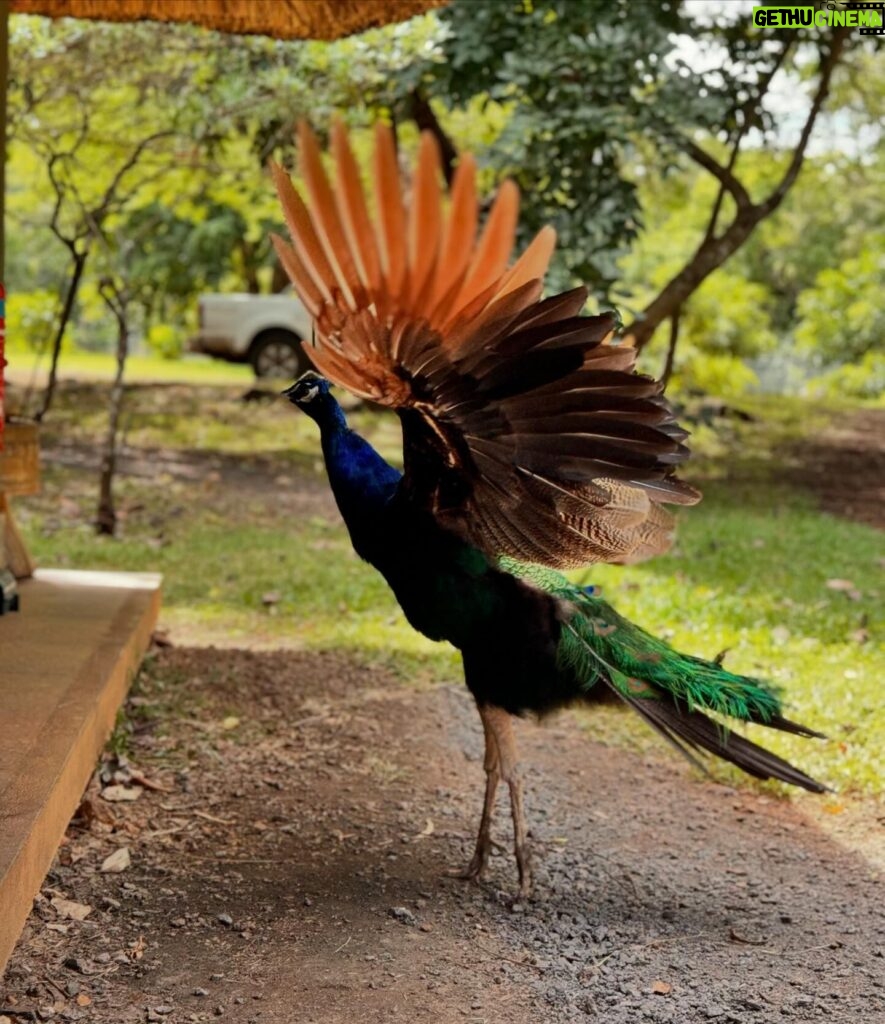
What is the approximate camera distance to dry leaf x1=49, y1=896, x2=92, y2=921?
3598 mm

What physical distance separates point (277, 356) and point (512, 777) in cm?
1571

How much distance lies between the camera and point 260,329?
19.2m

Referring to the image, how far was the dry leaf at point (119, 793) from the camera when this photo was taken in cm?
451

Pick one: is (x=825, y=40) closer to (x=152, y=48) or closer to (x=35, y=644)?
(x=152, y=48)

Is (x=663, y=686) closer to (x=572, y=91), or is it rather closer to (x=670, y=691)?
(x=670, y=691)

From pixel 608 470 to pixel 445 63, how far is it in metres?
6.31

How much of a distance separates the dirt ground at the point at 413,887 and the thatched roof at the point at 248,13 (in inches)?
128

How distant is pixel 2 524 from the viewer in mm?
6016

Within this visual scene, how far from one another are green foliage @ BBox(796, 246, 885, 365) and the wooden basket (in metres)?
17.8

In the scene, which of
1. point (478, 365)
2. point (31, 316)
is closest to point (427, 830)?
point (478, 365)

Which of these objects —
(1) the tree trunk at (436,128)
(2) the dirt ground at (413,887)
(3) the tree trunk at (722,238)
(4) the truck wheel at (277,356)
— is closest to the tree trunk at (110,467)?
(2) the dirt ground at (413,887)

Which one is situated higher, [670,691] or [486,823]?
[670,691]

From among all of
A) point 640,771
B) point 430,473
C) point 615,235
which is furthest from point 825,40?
point 430,473

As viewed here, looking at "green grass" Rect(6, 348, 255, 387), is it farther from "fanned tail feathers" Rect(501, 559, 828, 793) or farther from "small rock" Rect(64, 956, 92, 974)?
"small rock" Rect(64, 956, 92, 974)
